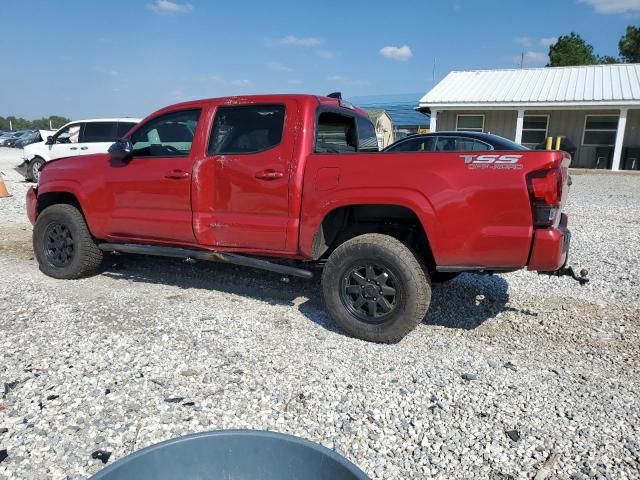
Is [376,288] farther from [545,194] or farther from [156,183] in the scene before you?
[156,183]

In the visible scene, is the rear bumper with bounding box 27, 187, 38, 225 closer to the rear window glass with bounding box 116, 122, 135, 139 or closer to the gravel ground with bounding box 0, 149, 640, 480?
the gravel ground with bounding box 0, 149, 640, 480

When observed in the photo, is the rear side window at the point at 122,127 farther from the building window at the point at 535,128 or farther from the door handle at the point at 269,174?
the building window at the point at 535,128

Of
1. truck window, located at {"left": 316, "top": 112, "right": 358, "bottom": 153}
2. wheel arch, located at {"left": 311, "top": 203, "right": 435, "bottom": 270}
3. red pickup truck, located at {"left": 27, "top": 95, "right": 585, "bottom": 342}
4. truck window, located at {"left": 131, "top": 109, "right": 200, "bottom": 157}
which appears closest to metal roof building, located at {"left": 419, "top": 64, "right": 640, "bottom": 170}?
red pickup truck, located at {"left": 27, "top": 95, "right": 585, "bottom": 342}

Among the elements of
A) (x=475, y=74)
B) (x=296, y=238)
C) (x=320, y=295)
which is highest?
(x=475, y=74)

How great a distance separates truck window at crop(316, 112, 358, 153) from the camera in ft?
14.6

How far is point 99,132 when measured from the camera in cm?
1358

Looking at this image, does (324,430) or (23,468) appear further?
(324,430)

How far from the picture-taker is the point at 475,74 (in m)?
25.9

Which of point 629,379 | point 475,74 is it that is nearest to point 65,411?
point 629,379

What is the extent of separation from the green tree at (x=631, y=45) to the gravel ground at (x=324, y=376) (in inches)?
1889

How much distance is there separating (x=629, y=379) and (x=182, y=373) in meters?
3.05

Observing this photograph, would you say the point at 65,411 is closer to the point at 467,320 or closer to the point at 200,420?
the point at 200,420

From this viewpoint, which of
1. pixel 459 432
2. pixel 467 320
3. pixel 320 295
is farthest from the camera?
pixel 320 295

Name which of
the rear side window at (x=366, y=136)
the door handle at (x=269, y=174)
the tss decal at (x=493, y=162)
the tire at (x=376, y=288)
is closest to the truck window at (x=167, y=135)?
the door handle at (x=269, y=174)
